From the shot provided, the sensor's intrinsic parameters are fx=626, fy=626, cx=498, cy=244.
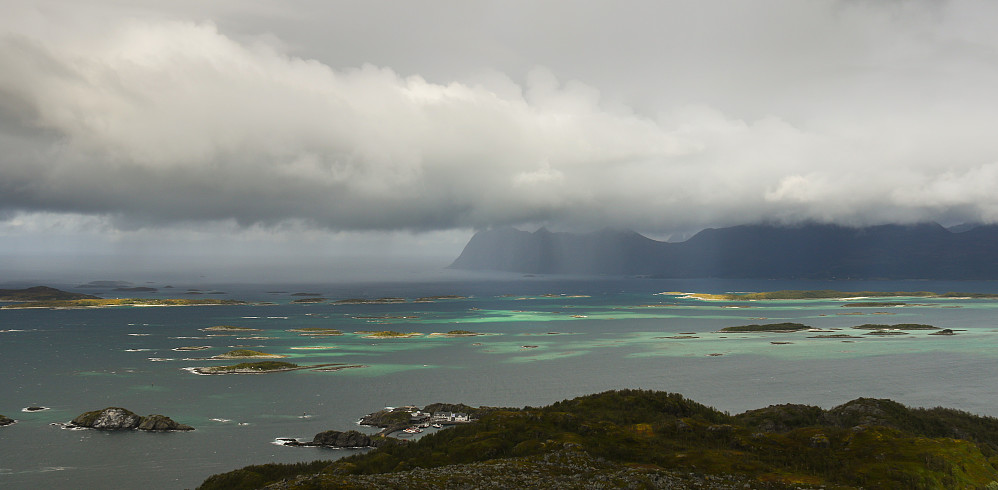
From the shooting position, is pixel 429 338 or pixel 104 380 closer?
pixel 104 380

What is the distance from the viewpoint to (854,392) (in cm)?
10900

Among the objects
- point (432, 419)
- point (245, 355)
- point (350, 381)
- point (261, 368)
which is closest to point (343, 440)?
point (432, 419)

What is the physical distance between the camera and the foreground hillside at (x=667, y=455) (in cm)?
4681

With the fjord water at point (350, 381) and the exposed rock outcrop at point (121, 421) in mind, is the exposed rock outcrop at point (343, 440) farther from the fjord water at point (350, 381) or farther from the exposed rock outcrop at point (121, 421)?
the exposed rock outcrop at point (121, 421)

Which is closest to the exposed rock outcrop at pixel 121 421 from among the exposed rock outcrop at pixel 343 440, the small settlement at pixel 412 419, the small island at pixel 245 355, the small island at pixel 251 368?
the exposed rock outcrop at pixel 343 440

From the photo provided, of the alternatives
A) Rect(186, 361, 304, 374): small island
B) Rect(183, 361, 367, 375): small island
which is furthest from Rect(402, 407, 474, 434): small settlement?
Rect(186, 361, 304, 374): small island

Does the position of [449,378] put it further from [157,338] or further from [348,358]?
[157,338]

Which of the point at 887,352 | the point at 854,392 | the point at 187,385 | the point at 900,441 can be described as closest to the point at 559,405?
the point at 900,441

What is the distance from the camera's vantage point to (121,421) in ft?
276

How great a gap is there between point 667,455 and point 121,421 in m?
72.1

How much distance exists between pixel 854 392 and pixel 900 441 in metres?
60.8

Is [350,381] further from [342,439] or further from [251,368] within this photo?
[342,439]

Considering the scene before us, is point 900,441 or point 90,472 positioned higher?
point 900,441

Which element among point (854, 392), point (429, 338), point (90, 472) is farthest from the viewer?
point (429, 338)
